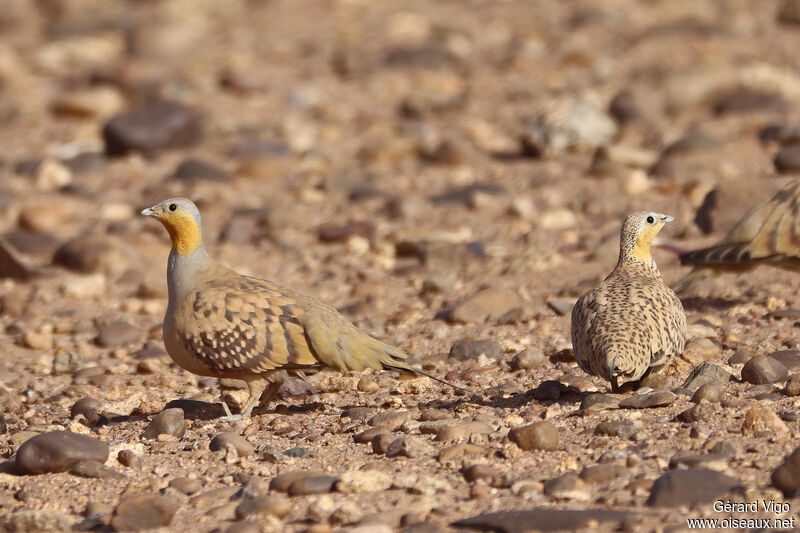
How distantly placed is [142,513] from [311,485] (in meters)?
0.75

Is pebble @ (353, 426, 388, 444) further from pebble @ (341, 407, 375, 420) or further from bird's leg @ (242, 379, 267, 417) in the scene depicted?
bird's leg @ (242, 379, 267, 417)

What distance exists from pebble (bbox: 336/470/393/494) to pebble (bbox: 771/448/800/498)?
65.9 inches

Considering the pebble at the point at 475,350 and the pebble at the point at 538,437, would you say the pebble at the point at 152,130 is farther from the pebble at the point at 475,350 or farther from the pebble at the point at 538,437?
the pebble at the point at 538,437

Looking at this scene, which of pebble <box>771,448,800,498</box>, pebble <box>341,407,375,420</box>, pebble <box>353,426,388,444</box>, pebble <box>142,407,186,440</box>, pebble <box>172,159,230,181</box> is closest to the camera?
pebble <box>771,448,800,498</box>

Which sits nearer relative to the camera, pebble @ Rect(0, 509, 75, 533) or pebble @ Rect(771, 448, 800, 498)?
pebble @ Rect(771, 448, 800, 498)

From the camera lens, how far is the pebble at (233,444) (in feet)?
19.4

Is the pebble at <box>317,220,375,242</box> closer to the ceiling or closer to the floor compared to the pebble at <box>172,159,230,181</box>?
closer to the floor

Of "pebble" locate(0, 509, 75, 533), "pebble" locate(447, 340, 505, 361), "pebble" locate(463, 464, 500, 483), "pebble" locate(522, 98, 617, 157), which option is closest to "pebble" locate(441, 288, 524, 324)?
"pebble" locate(447, 340, 505, 361)

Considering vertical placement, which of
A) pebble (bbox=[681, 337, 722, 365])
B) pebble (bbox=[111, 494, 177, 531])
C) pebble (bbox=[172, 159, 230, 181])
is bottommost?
pebble (bbox=[111, 494, 177, 531])

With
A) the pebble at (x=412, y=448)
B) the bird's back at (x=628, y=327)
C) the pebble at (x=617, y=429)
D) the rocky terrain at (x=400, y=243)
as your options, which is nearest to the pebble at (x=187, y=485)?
the rocky terrain at (x=400, y=243)

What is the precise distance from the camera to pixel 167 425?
6.31 metres

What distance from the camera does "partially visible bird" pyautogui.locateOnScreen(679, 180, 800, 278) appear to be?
786cm

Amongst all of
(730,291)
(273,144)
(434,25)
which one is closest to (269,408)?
(730,291)

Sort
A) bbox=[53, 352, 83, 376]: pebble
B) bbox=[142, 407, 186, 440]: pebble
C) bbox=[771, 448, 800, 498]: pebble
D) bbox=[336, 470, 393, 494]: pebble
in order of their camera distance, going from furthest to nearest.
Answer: bbox=[53, 352, 83, 376]: pebble → bbox=[142, 407, 186, 440]: pebble → bbox=[336, 470, 393, 494]: pebble → bbox=[771, 448, 800, 498]: pebble
